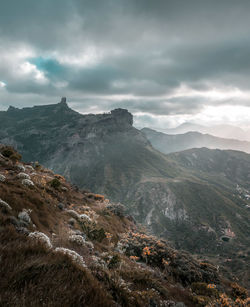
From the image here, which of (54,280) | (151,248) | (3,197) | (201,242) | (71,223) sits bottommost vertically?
(201,242)

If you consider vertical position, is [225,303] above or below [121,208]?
above

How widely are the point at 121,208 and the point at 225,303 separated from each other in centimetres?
3538

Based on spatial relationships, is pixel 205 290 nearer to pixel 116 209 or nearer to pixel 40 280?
pixel 40 280

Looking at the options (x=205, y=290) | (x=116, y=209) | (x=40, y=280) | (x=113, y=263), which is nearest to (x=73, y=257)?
(x=40, y=280)

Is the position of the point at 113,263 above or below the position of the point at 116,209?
above

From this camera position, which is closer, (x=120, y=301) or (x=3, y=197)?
(x=120, y=301)

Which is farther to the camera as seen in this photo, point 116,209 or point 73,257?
point 116,209

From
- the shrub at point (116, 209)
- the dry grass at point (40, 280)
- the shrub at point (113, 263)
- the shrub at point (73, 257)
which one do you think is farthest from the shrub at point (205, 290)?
the shrub at point (116, 209)

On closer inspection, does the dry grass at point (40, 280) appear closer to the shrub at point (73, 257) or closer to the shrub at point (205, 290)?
the shrub at point (73, 257)

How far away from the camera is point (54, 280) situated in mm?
3172

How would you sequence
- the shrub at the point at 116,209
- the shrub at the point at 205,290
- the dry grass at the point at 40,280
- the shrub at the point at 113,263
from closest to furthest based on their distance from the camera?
the dry grass at the point at 40,280 → the shrub at the point at 113,263 → the shrub at the point at 205,290 → the shrub at the point at 116,209

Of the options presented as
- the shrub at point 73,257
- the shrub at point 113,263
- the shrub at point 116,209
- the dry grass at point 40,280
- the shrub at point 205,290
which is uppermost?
the dry grass at point 40,280

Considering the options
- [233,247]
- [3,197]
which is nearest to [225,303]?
[3,197]

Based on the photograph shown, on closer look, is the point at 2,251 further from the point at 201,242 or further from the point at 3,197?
the point at 201,242
